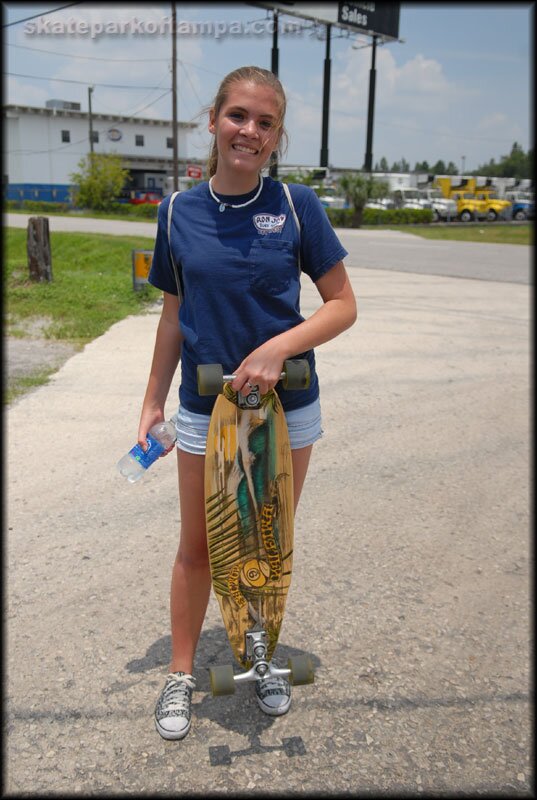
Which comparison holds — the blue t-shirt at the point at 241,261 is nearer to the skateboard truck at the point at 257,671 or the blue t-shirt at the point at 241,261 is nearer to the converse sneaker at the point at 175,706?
the skateboard truck at the point at 257,671

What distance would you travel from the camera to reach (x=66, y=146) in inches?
2773

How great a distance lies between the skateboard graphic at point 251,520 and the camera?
217 centimetres

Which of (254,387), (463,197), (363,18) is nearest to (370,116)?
(363,18)

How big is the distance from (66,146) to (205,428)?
75.2 meters

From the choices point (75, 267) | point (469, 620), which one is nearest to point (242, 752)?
point (469, 620)

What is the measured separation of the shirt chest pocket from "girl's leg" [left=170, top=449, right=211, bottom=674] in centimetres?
60

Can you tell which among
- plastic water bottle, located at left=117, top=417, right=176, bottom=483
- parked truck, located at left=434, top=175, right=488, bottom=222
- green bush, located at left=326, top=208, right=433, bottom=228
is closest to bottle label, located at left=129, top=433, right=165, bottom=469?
plastic water bottle, located at left=117, top=417, right=176, bottom=483

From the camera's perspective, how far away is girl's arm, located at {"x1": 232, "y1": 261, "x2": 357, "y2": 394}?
6.73 ft

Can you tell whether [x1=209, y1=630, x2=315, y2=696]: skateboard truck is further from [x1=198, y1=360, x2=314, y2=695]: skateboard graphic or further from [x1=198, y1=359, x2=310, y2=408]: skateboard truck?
[x1=198, y1=359, x2=310, y2=408]: skateboard truck

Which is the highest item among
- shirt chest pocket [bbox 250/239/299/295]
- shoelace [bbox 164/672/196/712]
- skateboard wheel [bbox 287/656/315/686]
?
shirt chest pocket [bbox 250/239/299/295]

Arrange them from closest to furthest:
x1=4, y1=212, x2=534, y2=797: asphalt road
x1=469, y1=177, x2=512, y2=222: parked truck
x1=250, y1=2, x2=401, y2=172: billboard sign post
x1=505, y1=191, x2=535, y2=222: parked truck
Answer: x1=4, y1=212, x2=534, y2=797: asphalt road, x1=505, y1=191, x2=535, y2=222: parked truck, x1=469, y1=177, x2=512, y2=222: parked truck, x1=250, y1=2, x2=401, y2=172: billboard sign post

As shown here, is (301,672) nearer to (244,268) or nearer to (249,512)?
(249,512)

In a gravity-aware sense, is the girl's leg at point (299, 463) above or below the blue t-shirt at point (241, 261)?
below

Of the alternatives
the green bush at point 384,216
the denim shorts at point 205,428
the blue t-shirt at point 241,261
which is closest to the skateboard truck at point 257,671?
the denim shorts at point 205,428
